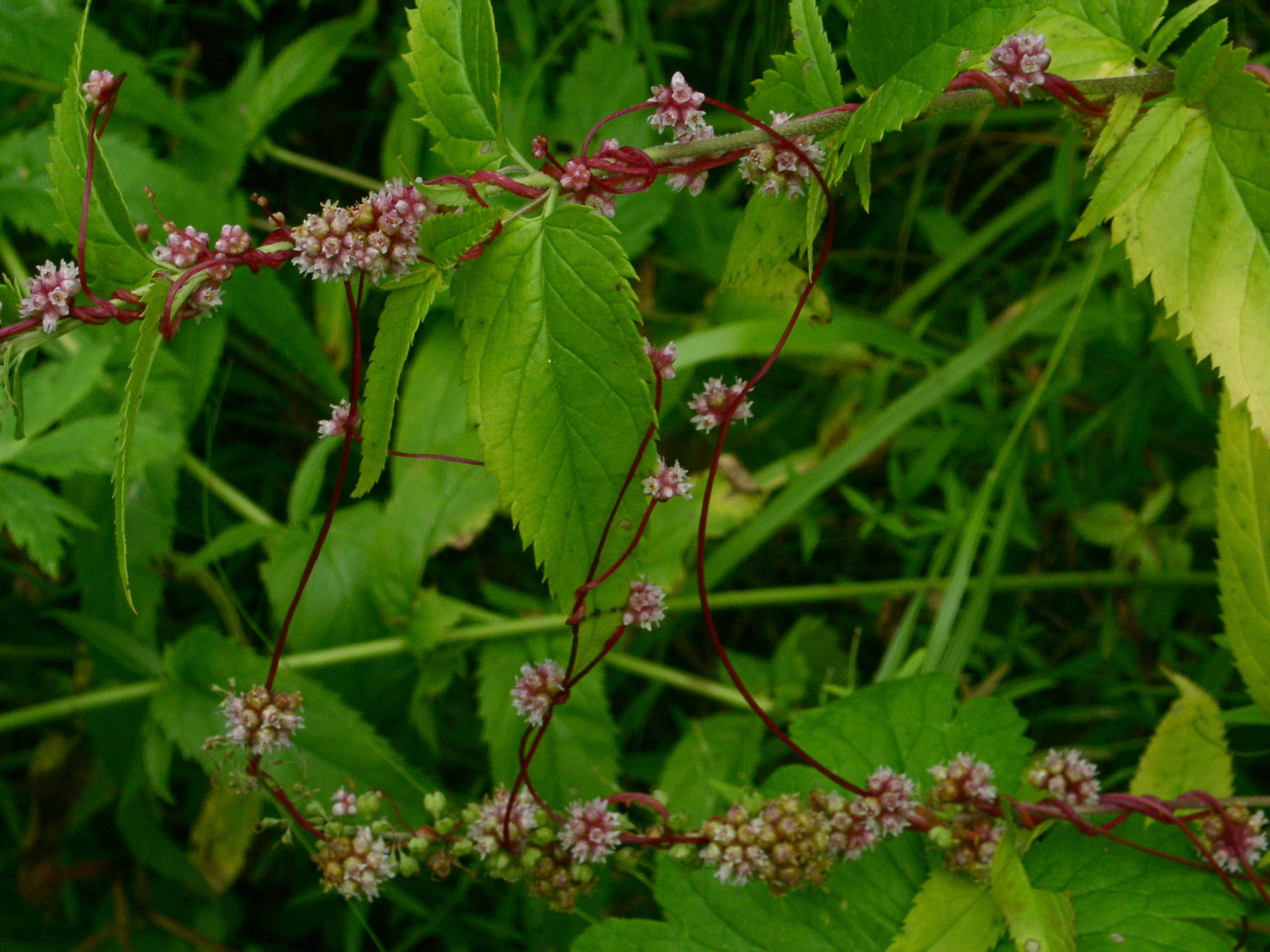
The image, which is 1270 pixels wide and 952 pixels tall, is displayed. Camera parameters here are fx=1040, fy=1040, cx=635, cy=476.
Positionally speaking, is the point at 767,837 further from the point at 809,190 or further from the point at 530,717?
the point at 809,190

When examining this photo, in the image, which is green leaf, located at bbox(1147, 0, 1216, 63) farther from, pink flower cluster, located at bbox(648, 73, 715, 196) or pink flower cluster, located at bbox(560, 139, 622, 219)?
pink flower cluster, located at bbox(560, 139, 622, 219)

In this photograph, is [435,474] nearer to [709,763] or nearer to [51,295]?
[709,763]

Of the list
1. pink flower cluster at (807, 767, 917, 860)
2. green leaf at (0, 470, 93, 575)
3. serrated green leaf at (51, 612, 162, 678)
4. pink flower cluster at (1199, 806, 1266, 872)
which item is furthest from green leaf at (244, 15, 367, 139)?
pink flower cluster at (1199, 806, 1266, 872)

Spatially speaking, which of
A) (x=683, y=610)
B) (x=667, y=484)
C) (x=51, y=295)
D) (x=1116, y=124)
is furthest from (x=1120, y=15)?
(x=683, y=610)

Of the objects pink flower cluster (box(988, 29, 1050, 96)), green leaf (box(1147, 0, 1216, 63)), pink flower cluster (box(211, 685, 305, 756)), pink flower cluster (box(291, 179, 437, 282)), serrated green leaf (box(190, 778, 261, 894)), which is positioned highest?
green leaf (box(1147, 0, 1216, 63))

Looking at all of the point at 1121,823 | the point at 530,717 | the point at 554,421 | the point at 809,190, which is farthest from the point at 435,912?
the point at 809,190

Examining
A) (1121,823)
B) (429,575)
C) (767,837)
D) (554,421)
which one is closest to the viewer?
(554,421)
